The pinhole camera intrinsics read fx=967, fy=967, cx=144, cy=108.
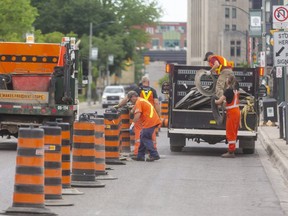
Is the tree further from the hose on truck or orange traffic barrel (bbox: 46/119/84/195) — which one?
orange traffic barrel (bbox: 46/119/84/195)

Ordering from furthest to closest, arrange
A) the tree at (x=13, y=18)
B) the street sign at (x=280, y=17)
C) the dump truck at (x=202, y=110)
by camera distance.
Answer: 1. the tree at (x=13, y=18)
2. the street sign at (x=280, y=17)
3. the dump truck at (x=202, y=110)

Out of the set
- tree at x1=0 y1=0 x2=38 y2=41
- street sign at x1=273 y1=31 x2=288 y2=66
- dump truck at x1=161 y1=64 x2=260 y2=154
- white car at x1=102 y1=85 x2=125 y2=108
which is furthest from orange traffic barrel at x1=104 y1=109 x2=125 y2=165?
white car at x1=102 y1=85 x2=125 y2=108

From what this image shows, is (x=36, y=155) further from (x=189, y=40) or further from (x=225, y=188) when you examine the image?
(x=189, y=40)

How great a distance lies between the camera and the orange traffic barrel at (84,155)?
1553 cm

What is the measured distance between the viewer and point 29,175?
1220 centimetres

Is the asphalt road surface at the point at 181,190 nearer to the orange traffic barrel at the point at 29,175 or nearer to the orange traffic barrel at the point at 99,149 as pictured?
the orange traffic barrel at the point at 99,149

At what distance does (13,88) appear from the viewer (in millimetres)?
25750

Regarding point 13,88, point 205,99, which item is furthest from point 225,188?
point 13,88

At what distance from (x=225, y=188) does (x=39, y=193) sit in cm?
501

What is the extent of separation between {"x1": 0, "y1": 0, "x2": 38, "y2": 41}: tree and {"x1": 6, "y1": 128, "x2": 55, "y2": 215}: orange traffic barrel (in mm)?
38039

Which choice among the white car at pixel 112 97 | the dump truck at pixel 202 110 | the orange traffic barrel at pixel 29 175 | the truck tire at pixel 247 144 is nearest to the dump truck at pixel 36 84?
the dump truck at pixel 202 110

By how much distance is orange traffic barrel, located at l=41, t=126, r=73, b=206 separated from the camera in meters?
13.4

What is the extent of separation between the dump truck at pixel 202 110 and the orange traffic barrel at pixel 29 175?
11863 millimetres

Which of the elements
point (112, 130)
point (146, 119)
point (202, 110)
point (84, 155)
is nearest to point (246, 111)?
point (202, 110)
